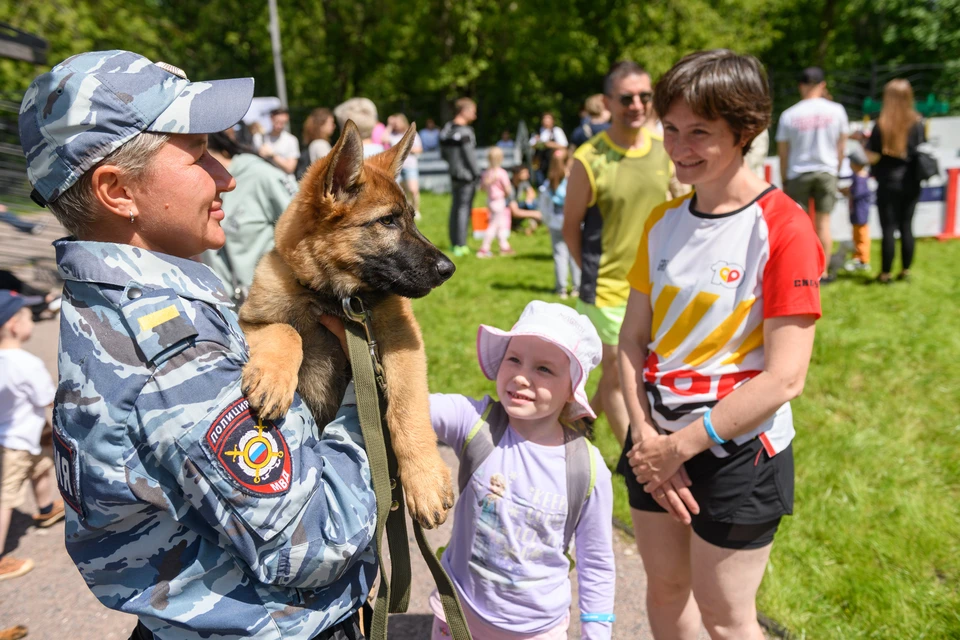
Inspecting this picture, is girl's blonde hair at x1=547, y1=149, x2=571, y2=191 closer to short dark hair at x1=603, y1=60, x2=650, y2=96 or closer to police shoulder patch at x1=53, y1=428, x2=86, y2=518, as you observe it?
short dark hair at x1=603, y1=60, x2=650, y2=96

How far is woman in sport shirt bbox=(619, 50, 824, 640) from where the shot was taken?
83.0 inches

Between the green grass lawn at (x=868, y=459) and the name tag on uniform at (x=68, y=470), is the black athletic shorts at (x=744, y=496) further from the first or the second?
the name tag on uniform at (x=68, y=470)

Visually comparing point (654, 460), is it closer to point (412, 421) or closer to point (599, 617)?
point (599, 617)

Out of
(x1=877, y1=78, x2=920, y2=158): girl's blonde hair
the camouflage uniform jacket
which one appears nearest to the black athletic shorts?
the camouflage uniform jacket

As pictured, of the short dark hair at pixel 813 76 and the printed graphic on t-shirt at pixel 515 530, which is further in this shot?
the short dark hair at pixel 813 76

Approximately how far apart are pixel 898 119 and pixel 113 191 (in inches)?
381

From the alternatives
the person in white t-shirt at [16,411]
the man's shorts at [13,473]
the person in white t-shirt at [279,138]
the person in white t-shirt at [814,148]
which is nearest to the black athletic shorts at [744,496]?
the person in white t-shirt at [16,411]

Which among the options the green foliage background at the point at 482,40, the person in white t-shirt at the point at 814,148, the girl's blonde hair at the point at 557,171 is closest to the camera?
the person in white t-shirt at the point at 814,148

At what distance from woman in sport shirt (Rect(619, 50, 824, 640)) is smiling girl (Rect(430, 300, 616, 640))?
0.27 m

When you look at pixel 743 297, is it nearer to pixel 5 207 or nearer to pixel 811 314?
pixel 811 314

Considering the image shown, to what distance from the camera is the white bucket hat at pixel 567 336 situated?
228 centimetres

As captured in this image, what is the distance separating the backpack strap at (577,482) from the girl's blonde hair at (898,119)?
8.38 metres

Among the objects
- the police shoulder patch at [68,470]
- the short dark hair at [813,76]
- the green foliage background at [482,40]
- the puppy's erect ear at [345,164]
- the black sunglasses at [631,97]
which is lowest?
the police shoulder patch at [68,470]

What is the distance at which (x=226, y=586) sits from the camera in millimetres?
1420
